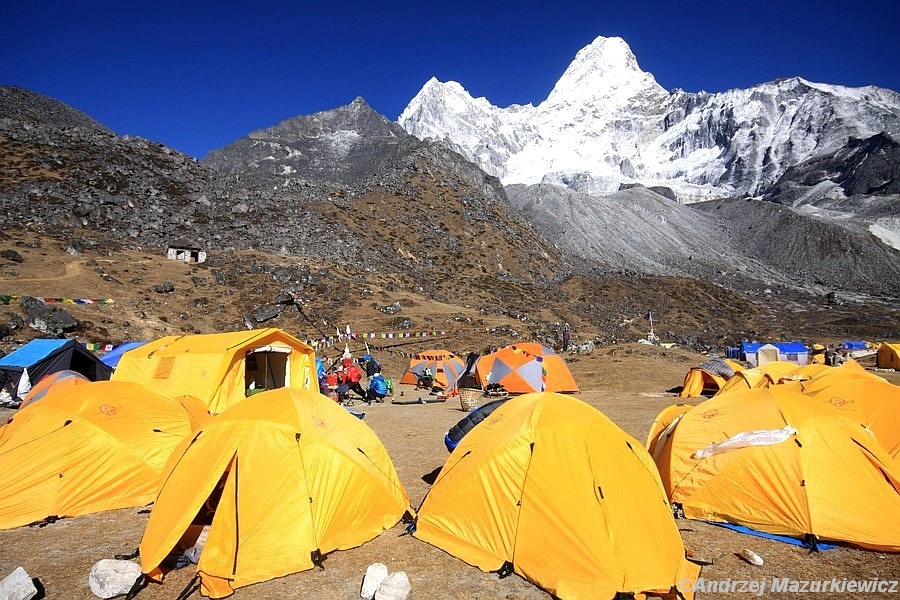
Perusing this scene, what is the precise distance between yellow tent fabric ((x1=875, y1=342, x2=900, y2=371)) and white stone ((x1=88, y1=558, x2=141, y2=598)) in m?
34.5

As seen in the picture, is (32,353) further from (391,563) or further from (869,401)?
(869,401)

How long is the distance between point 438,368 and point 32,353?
46.3 ft

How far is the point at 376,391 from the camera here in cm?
1839

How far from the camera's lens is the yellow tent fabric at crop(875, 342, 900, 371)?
27.3 metres

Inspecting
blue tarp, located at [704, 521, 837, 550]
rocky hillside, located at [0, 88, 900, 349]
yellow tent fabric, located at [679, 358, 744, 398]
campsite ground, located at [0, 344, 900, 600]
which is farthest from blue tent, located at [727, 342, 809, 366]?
campsite ground, located at [0, 344, 900, 600]

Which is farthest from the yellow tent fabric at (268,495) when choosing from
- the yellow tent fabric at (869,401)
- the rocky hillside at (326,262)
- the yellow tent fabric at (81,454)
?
the rocky hillside at (326,262)

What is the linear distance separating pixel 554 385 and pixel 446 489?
46.2 ft

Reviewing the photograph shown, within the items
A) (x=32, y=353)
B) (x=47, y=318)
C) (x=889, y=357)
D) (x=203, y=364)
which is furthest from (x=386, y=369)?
(x=889, y=357)

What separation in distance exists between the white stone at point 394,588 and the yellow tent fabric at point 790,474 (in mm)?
4106

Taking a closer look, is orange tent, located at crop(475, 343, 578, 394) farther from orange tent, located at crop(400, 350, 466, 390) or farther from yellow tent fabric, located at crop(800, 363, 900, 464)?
yellow tent fabric, located at crop(800, 363, 900, 464)

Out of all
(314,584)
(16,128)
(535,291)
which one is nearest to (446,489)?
(314,584)

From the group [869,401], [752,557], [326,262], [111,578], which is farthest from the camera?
[326,262]

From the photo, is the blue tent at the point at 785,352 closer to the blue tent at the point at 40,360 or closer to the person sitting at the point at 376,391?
the person sitting at the point at 376,391

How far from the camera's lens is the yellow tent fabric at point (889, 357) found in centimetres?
2725
